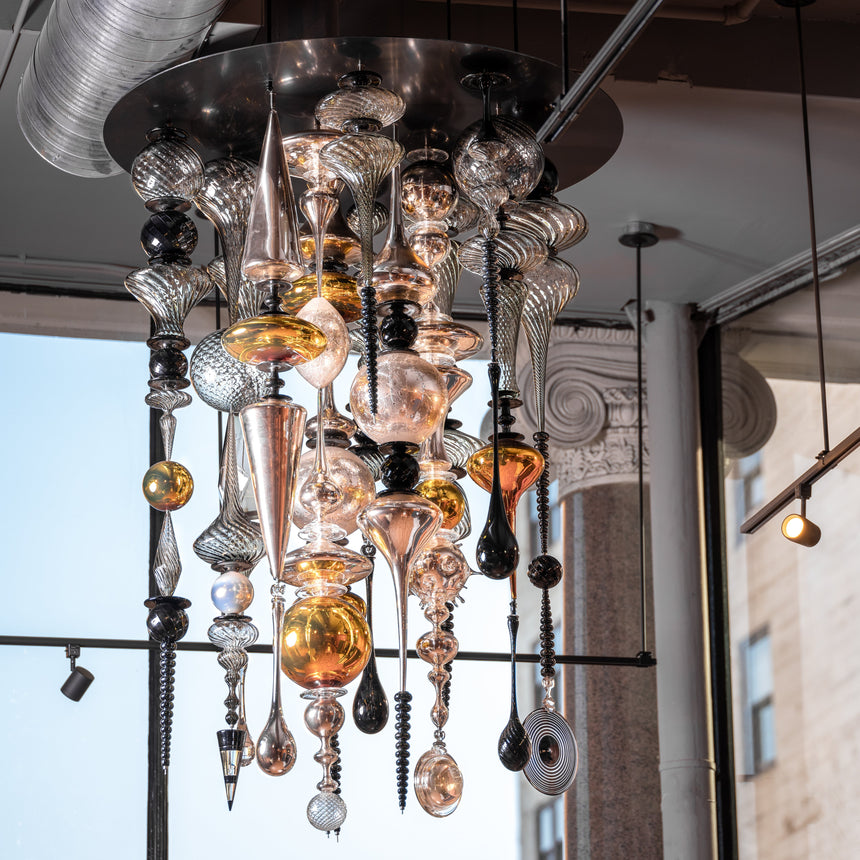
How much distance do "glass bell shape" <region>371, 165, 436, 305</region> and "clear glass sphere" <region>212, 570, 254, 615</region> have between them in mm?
480

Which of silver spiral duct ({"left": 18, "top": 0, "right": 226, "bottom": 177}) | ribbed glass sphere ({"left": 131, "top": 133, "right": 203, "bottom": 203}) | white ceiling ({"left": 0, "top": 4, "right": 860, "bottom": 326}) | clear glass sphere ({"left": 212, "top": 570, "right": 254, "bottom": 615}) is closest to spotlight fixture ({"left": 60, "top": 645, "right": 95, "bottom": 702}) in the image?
white ceiling ({"left": 0, "top": 4, "right": 860, "bottom": 326})

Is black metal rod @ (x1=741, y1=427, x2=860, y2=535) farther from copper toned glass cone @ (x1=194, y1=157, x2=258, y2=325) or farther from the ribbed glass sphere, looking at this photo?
the ribbed glass sphere

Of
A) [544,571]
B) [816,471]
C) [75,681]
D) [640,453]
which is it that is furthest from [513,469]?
[640,453]

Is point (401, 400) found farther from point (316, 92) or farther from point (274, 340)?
point (316, 92)

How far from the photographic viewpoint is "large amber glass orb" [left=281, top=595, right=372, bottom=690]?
5.44 ft

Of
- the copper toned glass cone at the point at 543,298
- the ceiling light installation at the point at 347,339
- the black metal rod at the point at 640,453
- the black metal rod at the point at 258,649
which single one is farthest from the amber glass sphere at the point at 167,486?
the black metal rod at the point at 640,453

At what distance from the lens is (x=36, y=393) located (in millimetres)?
4008

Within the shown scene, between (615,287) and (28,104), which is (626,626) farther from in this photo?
(28,104)

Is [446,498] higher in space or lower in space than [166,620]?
higher

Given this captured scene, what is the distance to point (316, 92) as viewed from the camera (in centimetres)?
191

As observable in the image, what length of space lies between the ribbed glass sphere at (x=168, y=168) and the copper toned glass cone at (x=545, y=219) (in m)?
0.47

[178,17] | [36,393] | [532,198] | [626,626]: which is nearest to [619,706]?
[626,626]

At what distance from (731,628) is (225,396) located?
2.57m

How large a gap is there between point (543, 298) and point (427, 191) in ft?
1.19
